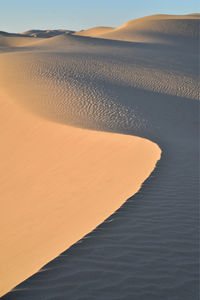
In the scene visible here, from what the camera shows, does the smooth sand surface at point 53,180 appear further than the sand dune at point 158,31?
No

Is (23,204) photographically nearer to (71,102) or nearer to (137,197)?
(137,197)

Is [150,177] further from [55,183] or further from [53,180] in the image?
[53,180]

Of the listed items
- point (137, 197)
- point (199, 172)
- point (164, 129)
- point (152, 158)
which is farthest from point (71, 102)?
point (137, 197)

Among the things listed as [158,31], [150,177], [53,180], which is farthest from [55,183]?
[158,31]

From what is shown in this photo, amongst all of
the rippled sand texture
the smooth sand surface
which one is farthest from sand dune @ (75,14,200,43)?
the smooth sand surface

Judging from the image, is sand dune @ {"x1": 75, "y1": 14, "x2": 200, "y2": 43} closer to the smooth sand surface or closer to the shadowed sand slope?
the smooth sand surface

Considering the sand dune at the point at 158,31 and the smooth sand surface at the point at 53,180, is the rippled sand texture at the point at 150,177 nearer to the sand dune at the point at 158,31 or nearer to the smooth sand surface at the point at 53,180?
the smooth sand surface at the point at 53,180

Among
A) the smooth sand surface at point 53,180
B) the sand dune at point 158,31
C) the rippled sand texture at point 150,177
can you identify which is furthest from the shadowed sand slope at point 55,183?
the sand dune at point 158,31
